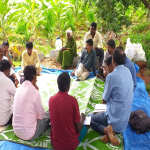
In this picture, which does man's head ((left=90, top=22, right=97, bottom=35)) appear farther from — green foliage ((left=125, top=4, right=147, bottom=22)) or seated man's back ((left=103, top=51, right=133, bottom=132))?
green foliage ((left=125, top=4, right=147, bottom=22))

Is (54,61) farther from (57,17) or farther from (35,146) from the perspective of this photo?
(35,146)

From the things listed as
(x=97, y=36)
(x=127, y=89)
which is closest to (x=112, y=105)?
(x=127, y=89)

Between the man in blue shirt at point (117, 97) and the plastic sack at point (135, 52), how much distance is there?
2826 millimetres

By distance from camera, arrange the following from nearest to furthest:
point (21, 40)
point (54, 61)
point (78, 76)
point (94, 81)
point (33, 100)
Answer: point (33, 100), point (94, 81), point (78, 76), point (54, 61), point (21, 40)

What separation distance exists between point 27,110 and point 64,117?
54cm

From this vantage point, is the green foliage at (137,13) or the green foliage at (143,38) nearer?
the green foliage at (143,38)

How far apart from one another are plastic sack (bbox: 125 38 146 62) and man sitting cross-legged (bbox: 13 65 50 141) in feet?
11.3

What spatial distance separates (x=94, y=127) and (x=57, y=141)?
0.73 m

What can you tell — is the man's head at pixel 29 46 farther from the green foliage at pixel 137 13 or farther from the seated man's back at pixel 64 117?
the green foliage at pixel 137 13

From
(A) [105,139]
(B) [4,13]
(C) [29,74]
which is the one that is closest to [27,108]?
(C) [29,74]

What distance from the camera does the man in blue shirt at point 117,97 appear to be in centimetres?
228

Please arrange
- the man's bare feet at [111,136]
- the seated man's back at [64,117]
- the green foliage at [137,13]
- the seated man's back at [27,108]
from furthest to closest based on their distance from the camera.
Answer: the green foliage at [137,13], the man's bare feet at [111,136], the seated man's back at [27,108], the seated man's back at [64,117]

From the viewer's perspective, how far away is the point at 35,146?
7.93ft

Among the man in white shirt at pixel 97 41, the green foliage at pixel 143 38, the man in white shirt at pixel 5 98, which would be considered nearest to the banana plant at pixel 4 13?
the man in white shirt at pixel 97 41
